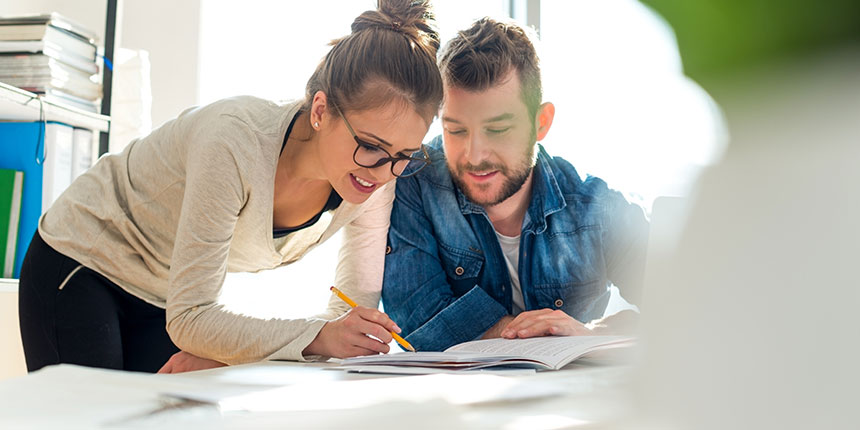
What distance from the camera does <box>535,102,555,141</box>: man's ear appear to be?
1.62 meters

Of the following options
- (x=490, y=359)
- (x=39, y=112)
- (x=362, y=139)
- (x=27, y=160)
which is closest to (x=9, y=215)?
(x=27, y=160)

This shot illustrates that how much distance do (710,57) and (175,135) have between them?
3.84ft

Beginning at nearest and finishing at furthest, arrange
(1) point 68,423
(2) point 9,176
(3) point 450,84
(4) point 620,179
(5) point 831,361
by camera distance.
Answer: (5) point 831,361
(1) point 68,423
(3) point 450,84
(2) point 9,176
(4) point 620,179

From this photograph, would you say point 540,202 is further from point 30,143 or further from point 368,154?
point 30,143

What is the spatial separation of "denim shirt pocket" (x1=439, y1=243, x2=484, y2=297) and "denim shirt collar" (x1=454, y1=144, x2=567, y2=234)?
3.6 inches

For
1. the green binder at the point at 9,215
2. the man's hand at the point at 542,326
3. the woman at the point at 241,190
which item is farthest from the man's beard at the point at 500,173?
the green binder at the point at 9,215

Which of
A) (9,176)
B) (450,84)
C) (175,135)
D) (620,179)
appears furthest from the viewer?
(620,179)

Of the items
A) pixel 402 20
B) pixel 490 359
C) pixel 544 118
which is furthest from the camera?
pixel 544 118

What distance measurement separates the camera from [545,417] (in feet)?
0.63

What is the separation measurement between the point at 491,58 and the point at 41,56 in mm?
1203

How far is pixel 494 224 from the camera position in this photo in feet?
5.21

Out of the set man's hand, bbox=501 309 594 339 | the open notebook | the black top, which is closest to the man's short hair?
the black top

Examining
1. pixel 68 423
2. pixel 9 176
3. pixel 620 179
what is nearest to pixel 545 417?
pixel 68 423

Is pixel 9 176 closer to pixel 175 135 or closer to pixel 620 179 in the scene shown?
pixel 175 135
